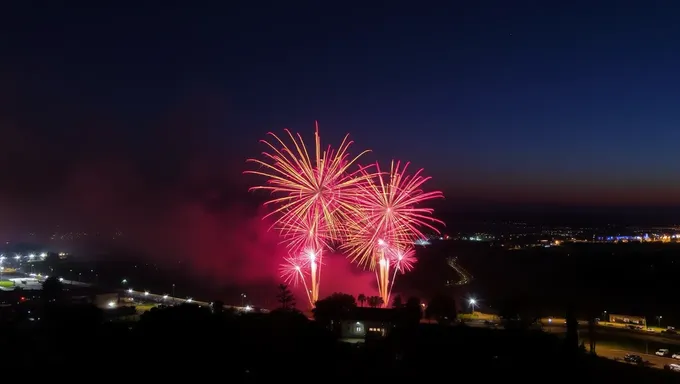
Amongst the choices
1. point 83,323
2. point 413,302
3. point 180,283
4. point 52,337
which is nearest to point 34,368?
point 52,337

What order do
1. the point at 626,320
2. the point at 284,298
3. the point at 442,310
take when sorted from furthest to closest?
the point at 626,320
the point at 284,298
the point at 442,310

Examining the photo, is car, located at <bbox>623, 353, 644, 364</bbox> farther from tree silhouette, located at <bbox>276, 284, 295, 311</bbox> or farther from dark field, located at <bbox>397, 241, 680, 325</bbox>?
tree silhouette, located at <bbox>276, 284, 295, 311</bbox>

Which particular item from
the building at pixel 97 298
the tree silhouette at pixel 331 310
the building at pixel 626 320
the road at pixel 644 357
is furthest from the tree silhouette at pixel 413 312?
the building at pixel 97 298

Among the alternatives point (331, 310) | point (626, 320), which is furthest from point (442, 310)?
point (626, 320)

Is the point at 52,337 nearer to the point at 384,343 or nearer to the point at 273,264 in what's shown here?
the point at 384,343

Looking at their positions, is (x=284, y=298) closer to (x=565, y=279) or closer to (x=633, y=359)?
(x=633, y=359)

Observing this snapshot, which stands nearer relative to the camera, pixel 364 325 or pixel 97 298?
pixel 364 325

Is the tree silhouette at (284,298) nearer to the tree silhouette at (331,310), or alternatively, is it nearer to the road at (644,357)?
the tree silhouette at (331,310)

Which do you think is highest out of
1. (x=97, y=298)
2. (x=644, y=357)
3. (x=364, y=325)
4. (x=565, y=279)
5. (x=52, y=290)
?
(x=565, y=279)
